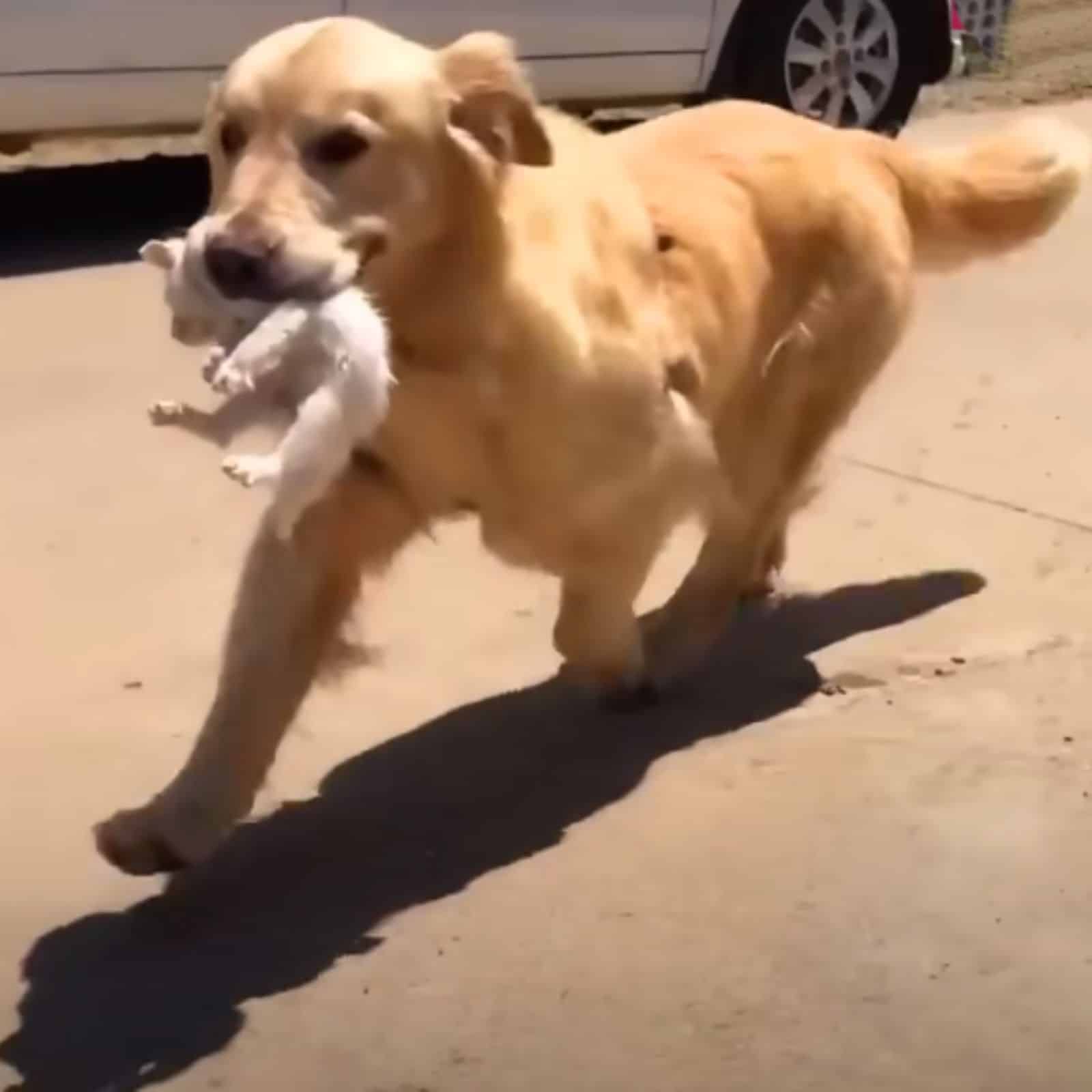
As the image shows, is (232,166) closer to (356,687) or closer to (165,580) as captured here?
(356,687)

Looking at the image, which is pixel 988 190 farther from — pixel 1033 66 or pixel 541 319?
pixel 1033 66

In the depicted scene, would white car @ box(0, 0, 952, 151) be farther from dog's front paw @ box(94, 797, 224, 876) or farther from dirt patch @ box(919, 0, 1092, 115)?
dog's front paw @ box(94, 797, 224, 876)

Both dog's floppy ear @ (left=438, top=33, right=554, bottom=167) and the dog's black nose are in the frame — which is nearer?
the dog's black nose

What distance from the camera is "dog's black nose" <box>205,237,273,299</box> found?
2.89 metres

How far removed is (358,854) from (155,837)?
0.36 meters

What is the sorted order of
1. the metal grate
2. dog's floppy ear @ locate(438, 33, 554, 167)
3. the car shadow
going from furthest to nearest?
1. the metal grate
2. the car shadow
3. dog's floppy ear @ locate(438, 33, 554, 167)

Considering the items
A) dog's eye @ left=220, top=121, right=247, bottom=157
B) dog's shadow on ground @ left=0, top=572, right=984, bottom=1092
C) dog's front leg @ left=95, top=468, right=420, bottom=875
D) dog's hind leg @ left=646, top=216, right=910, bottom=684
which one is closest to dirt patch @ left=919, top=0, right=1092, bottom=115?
dog's hind leg @ left=646, top=216, right=910, bottom=684

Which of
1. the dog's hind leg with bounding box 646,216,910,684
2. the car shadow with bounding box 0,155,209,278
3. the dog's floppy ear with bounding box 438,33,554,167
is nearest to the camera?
the dog's floppy ear with bounding box 438,33,554,167

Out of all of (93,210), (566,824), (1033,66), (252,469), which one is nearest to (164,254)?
(252,469)

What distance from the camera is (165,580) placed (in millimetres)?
4656

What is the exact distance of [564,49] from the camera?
8.66 m

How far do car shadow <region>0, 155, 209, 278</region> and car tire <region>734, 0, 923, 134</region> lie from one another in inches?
93.9

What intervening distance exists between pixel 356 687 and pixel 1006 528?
5.34 ft

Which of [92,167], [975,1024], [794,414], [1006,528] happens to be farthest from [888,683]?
[92,167]
